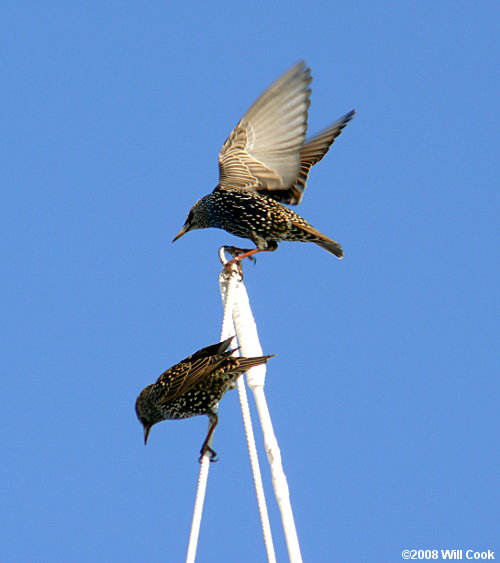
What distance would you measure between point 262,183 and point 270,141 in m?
0.31

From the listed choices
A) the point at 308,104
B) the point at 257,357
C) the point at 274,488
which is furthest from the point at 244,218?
the point at 274,488

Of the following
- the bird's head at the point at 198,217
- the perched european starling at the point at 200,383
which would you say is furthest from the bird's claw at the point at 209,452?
the bird's head at the point at 198,217

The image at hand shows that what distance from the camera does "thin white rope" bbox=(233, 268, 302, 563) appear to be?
19.8 ft

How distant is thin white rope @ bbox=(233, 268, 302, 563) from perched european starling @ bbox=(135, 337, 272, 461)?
7.7 inches

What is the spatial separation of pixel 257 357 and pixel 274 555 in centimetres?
114

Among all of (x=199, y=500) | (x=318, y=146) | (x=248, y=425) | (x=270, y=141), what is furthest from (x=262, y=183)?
(x=199, y=500)

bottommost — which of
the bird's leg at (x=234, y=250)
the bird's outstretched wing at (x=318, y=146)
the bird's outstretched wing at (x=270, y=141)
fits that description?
the bird's leg at (x=234, y=250)

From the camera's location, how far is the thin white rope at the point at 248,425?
5977mm

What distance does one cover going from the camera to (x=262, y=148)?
7.54 m

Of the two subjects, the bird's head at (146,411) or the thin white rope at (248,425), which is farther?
the bird's head at (146,411)

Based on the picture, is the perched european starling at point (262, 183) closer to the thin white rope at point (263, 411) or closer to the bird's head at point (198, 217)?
the bird's head at point (198, 217)

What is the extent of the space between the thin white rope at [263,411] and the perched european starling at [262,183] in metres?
0.79

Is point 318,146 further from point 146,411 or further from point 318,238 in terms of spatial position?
point 146,411

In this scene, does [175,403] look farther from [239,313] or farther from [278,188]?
[278,188]
